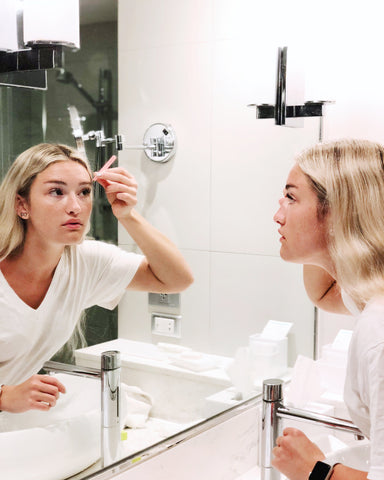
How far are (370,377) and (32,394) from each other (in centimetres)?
58

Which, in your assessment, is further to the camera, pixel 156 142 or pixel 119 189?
pixel 156 142

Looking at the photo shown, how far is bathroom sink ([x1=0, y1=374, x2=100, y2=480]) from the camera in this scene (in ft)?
3.72

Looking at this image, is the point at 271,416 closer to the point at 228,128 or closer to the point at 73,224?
the point at 73,224

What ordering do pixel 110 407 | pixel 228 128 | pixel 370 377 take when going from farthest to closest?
pixel 228 128 → pixel 110 407 → pixel 370 377

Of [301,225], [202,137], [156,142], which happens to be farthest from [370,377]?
[202,137]

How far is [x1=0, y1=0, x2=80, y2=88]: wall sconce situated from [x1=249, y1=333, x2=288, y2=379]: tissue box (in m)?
0.97

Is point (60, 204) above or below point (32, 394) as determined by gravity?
above

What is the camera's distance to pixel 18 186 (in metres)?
1.08

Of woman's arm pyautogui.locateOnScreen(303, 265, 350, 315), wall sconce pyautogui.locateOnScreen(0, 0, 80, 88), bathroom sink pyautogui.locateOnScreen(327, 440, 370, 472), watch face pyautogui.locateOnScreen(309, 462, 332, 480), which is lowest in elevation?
bathroom sink pyautogui.locateOnScreen(327, 440, 370, 472)

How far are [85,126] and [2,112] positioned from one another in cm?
18

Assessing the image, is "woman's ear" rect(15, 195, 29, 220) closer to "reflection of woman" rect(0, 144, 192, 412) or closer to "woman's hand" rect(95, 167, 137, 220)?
"reflection of woman" rect(0, 144, 192, 412)

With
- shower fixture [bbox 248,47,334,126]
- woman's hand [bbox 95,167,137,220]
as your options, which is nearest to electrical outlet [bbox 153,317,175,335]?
woman's hand [bbox 95,167,137,220]

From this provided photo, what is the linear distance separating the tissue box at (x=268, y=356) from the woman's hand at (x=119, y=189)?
2.21 feet

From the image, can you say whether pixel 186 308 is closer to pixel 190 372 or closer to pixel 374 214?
pixel 190 372
